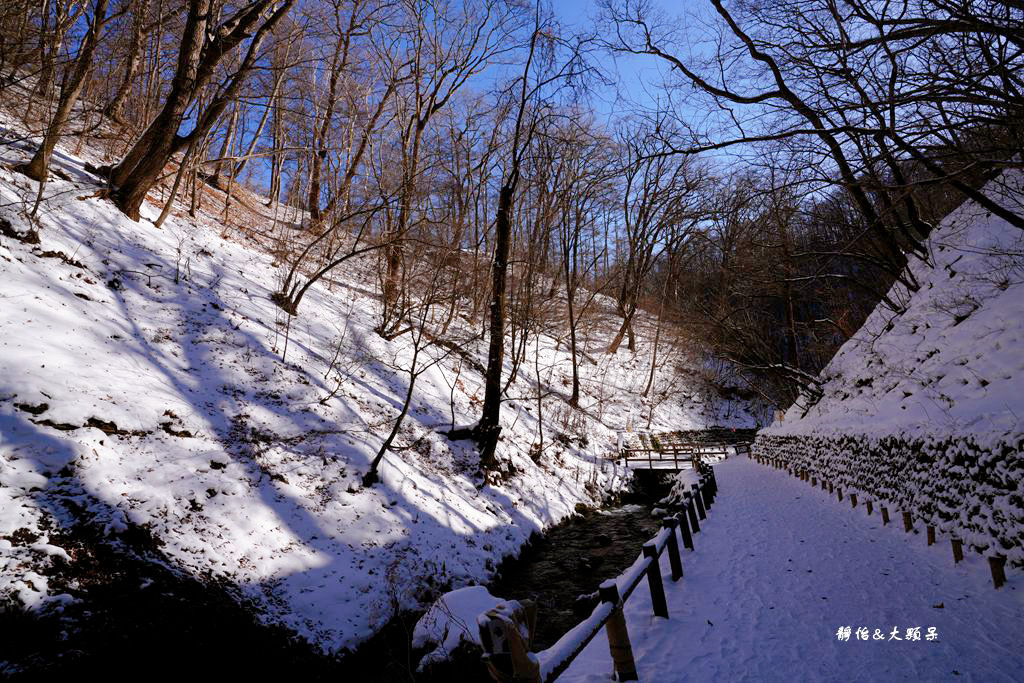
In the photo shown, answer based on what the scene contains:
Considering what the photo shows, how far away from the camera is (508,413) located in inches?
673

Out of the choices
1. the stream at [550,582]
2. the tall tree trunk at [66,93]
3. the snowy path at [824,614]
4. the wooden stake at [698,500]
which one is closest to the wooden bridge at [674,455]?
the stream at [550,582]

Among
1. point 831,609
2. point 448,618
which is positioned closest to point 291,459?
point 448,618

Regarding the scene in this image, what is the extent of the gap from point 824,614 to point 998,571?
1777mm

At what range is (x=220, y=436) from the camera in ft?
24.2

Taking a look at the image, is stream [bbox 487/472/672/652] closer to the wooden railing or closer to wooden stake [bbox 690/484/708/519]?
the wooden railing

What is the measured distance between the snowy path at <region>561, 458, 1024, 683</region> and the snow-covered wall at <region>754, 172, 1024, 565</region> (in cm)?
66

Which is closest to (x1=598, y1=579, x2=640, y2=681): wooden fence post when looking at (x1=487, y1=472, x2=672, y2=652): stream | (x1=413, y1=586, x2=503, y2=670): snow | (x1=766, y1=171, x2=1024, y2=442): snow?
(x1=413, y1=586, x2=503, y2=670): snow

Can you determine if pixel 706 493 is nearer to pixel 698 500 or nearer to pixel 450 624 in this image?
pixel 698 500

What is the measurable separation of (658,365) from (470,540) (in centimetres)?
2742

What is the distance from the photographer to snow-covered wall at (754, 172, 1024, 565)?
16.9ft

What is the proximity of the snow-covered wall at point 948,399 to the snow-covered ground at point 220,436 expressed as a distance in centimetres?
665

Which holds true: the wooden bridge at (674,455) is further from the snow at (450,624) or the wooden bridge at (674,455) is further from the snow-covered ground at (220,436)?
the snow at (450,624)

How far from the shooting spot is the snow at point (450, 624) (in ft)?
13.5

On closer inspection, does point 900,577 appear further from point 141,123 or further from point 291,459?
point 141,123
